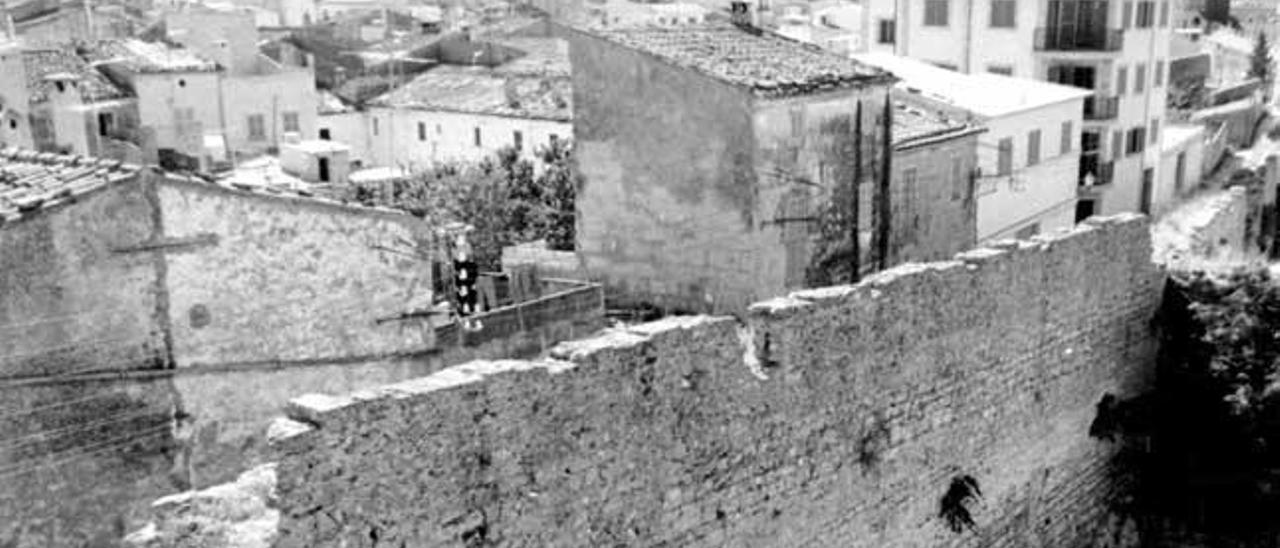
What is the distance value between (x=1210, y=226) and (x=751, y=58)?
18215 mm

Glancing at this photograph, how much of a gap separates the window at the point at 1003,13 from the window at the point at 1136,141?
4406 mm

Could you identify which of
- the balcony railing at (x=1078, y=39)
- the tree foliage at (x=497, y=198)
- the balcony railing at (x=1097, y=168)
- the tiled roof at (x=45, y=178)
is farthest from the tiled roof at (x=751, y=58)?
the balcony railing at (x=1097, y=168)

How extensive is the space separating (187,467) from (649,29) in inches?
319

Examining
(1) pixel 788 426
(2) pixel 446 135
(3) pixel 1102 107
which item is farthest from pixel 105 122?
(1) pixel 788 426

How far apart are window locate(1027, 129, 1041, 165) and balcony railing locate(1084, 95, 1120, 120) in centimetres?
863

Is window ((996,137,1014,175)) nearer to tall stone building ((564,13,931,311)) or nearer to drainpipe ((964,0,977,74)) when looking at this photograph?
tall stone building ((564,13,931,311))

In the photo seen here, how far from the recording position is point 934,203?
2003 centimetres

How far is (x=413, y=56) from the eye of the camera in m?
45.7

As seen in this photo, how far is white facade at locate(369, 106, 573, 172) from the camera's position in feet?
115

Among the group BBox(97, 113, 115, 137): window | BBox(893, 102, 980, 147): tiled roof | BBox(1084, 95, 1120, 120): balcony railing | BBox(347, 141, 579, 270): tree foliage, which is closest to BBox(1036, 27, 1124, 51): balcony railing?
BBox(1084, 95, 1120, 120): balcony railing

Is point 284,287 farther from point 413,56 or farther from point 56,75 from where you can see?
point 413,56

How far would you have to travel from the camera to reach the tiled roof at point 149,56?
3416cm

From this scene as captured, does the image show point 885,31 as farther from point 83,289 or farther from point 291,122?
point 83,289

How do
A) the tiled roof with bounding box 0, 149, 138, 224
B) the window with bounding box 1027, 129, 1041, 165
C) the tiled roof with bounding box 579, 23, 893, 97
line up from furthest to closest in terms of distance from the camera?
→ the window with bounding box 1027, 129, 1041, 165
the tiled roof with bounding box 579, 23, 893, 97
the tiled roof with bounding box 0, 149, 138, 224
